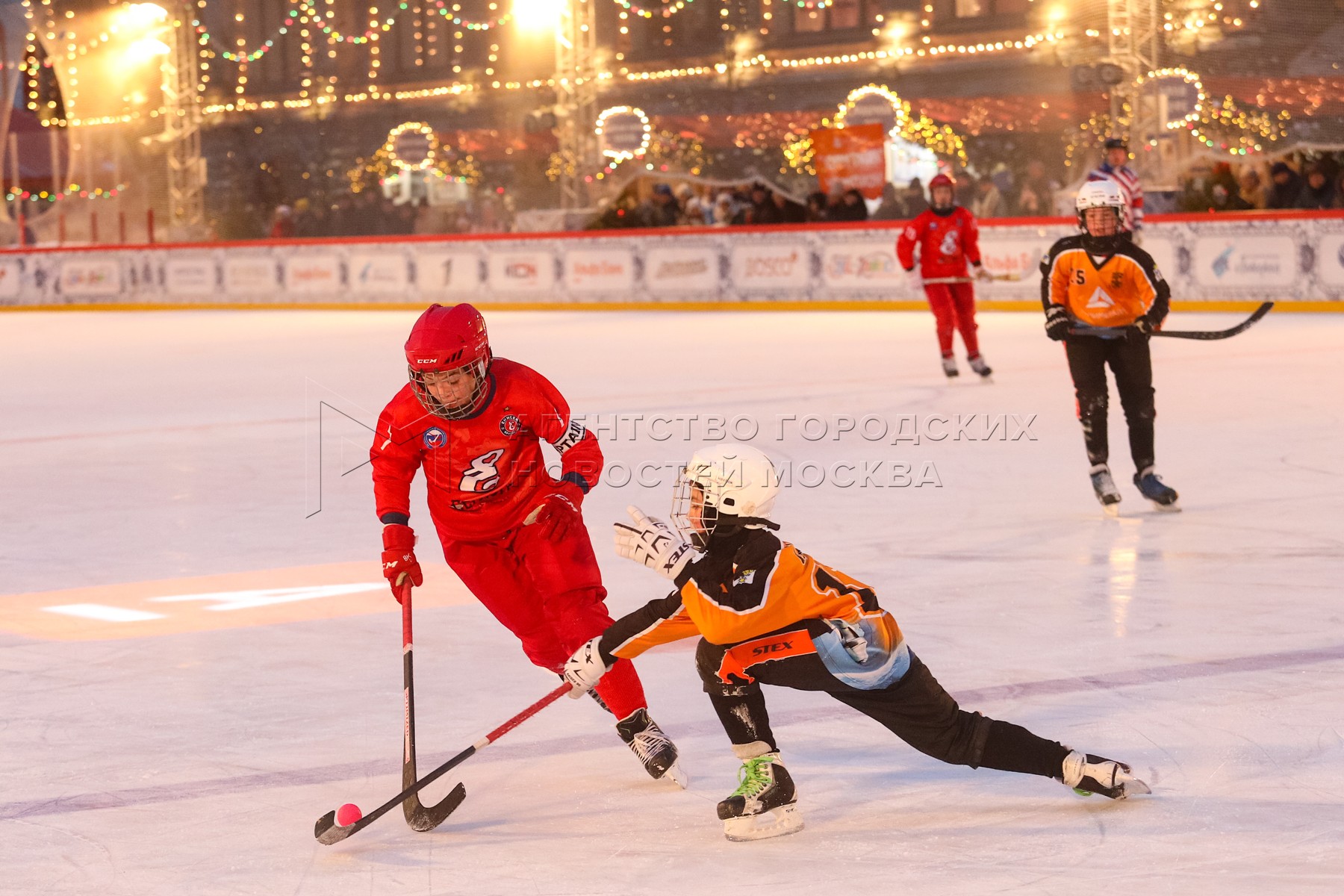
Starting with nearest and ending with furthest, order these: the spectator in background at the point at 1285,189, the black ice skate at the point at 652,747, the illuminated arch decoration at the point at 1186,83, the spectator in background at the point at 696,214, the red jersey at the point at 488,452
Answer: the black ice skate at the point at 652,747 → the red jersey at the point at 488,452 → the spectator in background at the point at 1285,189 → the illuminated arch decoration at the point at 1186,83 → the spectator in background at the point at 696,214

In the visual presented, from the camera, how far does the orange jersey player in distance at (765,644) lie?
325 cm

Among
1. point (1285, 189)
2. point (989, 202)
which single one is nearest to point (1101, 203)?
point (1285, 189)

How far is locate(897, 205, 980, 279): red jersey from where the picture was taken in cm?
1266

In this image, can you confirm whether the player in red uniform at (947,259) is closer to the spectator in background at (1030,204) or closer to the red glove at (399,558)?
the spectator in background at (1030,204)

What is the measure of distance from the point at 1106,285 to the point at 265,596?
359 centimetres

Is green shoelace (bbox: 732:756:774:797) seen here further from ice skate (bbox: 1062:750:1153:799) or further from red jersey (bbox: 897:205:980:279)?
red jersey (bbox: 897:205:980:279)

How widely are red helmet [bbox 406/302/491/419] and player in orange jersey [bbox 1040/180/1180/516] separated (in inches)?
151

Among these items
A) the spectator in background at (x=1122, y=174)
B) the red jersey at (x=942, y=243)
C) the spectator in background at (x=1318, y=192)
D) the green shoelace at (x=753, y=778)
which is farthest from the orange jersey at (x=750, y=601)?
the spectator in background at (x=1318, y=192)

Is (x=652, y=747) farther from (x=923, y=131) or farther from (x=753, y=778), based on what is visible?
(x=923, y=131)

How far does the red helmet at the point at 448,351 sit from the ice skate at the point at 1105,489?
3881 mm

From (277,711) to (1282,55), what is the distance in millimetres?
18535

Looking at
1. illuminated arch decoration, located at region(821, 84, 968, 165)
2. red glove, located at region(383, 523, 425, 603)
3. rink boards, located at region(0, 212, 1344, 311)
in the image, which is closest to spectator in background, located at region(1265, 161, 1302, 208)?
rink boards, located at region(0, 212, 1344, 311)

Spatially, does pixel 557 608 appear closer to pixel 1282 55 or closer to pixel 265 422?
pixel 265 422

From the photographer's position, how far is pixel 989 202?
19625 millimetres
